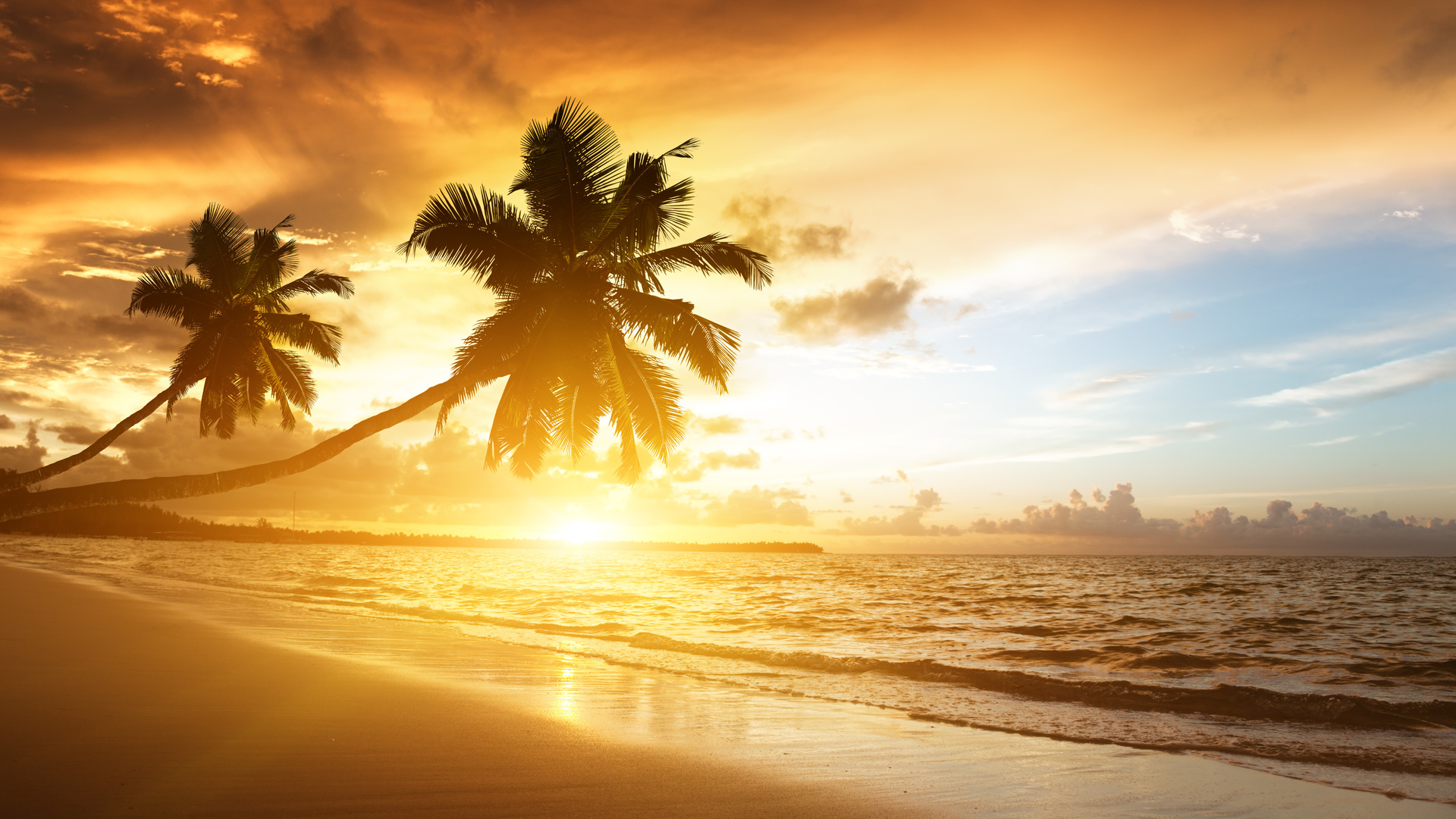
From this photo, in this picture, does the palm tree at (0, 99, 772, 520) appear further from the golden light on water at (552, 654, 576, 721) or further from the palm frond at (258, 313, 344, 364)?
the palm frond at (258, 313, 344, 364)

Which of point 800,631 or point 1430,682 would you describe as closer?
point 1430,682

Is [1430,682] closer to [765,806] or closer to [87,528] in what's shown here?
[765,806]

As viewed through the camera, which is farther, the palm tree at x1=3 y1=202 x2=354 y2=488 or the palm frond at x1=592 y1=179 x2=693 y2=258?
the palm tree at x1=3 y1=202 x2=354 y2=488

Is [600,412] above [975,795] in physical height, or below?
above

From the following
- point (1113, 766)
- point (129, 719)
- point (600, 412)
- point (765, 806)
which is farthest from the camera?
point (600, 412)

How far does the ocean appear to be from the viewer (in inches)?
309

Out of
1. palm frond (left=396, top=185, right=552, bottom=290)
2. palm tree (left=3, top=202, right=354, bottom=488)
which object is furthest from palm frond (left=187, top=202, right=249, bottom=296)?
palm frond (left=396, top=185, right=552, bottom=290)

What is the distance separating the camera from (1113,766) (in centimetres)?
618

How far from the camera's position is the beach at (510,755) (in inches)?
177

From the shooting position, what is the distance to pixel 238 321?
21625 millimetres

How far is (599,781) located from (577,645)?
8.22 meters

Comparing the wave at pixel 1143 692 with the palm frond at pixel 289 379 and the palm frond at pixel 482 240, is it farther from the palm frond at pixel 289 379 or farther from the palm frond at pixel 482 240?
the palm frond at pixel 289 379

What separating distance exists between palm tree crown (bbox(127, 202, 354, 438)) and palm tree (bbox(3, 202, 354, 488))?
0.07ft

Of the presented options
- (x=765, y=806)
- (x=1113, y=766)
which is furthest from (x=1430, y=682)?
(x=765, y=806)
